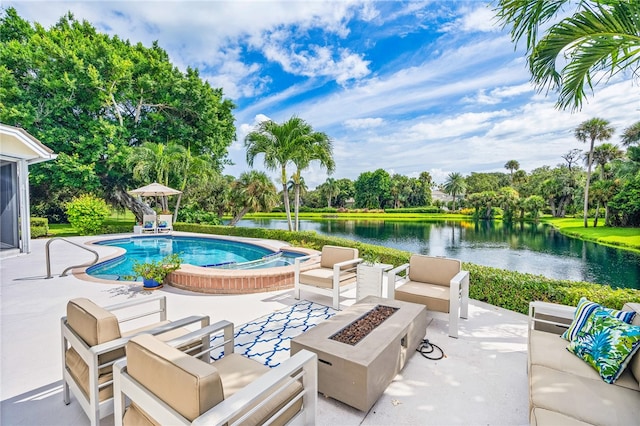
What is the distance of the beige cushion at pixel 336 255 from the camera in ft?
16.4

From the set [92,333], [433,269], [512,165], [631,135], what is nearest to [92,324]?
[92,333]

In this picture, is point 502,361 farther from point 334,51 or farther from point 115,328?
point 334,51

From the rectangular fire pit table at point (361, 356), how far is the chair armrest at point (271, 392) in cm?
43

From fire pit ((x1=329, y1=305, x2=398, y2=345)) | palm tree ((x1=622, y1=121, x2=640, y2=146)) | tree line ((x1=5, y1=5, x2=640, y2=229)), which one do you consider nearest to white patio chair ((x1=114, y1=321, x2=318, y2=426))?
fire pit ((x1=329, y1=305, x2=398, y2=345))

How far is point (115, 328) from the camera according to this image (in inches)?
76.8

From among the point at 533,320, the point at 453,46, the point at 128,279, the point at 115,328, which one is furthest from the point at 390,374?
the point at 453,46

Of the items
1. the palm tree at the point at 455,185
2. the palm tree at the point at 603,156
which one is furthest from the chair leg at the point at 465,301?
the palm tree at the point at 455,185

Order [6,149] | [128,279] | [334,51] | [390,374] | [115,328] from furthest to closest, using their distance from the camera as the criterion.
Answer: [334,51] < [6,149] < [128,279] < [390,374] < [115,328]

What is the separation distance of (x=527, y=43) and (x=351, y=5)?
216 inches

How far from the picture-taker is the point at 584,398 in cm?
178

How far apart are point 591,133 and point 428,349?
3257cm

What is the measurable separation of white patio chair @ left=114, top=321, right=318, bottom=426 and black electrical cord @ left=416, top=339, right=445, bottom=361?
1.77 m

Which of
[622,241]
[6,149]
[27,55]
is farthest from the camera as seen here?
[622,241]

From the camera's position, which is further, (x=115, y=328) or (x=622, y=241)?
(x=622, y=241)
